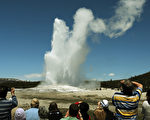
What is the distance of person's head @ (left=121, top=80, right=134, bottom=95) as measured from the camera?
13.3 ft

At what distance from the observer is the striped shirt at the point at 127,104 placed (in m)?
4.17

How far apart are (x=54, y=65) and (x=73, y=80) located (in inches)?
332

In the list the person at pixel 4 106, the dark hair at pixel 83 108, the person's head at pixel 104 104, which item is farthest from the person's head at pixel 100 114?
the person at pixel 4 106

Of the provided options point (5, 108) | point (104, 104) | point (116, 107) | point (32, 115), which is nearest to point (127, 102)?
point (116, 107)

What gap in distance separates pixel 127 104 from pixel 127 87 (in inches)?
17.1

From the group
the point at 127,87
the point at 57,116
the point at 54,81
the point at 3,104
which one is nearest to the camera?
the point at 127,87

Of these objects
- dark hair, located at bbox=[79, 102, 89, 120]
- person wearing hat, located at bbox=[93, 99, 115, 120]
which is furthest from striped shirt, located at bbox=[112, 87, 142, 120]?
dark hair, located at bbox=[79, 102, 89, 120]

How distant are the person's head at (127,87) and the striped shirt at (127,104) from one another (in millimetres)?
102

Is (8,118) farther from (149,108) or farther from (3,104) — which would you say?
(149,108)

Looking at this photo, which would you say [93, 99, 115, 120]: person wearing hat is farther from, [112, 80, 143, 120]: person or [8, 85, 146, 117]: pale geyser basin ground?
[8, 85, 146, 117]: pale geyser basin ground

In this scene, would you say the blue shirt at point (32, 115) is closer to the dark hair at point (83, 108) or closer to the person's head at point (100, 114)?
the dark hair at point (83, 108)

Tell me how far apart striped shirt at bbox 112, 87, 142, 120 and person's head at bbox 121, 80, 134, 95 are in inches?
4.0

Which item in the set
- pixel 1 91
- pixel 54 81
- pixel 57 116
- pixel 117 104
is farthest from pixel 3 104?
pixel 54 81

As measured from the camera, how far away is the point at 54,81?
5775 centimetres
